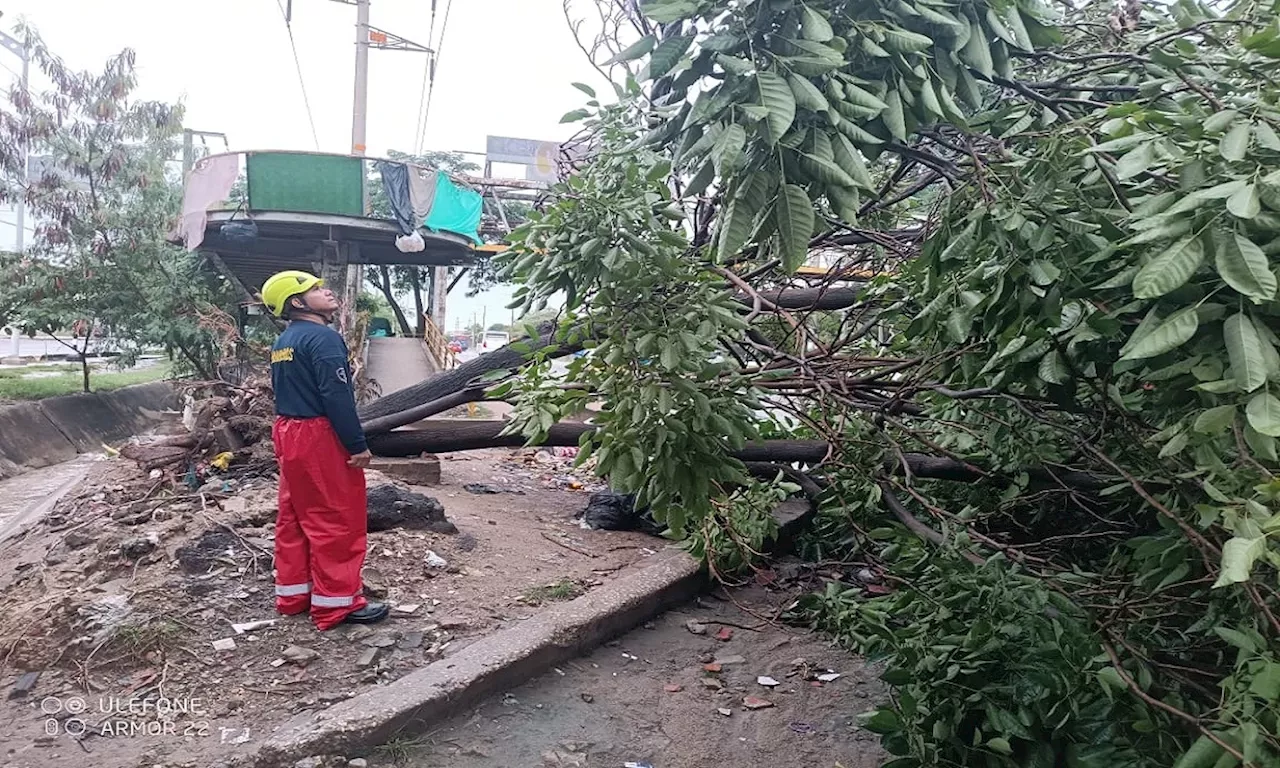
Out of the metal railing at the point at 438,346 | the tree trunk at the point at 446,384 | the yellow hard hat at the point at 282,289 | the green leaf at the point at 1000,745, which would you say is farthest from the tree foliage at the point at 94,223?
the green leaf at the point at 1000,745

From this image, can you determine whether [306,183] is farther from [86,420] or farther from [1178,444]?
[1178,444]

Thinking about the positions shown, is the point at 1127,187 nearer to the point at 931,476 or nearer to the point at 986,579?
the point at 986,579

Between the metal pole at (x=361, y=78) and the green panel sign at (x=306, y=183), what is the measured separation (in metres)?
1.55

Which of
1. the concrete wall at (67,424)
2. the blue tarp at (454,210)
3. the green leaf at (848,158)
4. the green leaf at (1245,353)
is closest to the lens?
the green leaf at (1245,353)

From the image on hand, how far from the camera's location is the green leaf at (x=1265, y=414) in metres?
1.52

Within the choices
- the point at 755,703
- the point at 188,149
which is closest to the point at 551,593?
the point at 755,703

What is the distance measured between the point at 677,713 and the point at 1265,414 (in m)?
2.41

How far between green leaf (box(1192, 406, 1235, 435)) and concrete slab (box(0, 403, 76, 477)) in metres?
10.9

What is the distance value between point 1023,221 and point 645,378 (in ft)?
4.11

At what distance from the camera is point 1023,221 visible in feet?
7.35

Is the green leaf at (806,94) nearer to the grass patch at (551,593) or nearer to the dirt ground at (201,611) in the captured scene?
the dirt ground at (201,611)

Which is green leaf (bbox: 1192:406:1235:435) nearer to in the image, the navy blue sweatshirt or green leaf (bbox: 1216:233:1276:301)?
green leaf (bbox: 1216:233:1276:301)

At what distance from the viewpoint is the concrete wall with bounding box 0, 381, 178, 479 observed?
9.82m

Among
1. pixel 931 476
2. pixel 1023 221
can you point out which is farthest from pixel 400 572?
Answer: pixel 1023 221
